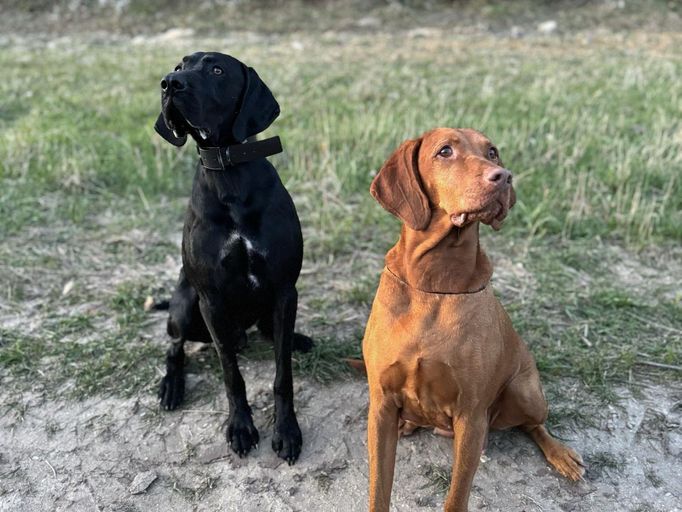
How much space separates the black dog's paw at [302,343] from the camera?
356cm

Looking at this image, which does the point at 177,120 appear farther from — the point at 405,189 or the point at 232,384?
the point at 232,384

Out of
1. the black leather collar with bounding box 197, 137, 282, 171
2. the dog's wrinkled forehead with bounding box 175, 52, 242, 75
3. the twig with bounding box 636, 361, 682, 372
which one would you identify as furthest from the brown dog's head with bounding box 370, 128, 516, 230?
the twig with bounding box 636, 361, 682, 372

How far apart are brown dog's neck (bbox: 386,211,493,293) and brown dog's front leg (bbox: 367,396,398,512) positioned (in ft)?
1.54

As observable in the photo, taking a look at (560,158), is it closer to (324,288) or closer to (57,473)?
(324,288)

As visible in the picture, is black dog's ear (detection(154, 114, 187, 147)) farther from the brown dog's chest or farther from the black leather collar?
the brown dog's chest

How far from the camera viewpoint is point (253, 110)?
2.76 meters

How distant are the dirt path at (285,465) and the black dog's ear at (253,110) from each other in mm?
1327

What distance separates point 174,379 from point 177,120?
1312 mm

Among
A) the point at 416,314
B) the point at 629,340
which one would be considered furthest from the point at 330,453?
the point at 629,340

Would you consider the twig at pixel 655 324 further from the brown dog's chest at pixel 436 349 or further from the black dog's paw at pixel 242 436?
the black dog's paw at pixel 242 436

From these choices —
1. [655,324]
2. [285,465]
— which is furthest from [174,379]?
[655,324]

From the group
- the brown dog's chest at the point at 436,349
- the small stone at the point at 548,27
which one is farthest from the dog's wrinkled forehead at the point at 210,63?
the small stone at the point at 548,27

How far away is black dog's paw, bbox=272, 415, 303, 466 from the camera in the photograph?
289cm

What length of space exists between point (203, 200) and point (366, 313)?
1525mm
